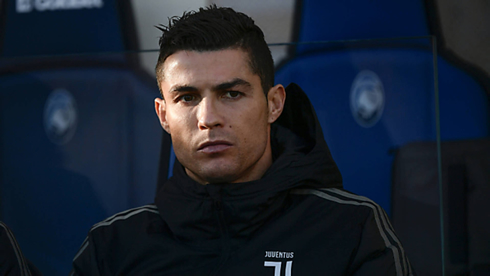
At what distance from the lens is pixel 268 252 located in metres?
1.47

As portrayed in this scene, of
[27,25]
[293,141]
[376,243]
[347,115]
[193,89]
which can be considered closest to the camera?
[376,243]

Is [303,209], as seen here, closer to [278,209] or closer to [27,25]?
[278,209]

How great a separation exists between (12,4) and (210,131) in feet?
3.47

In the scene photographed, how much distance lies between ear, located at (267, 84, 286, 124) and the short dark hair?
0.02 m

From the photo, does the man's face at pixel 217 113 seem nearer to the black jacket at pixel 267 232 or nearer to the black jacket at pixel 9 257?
the black jacket at pixel 267 232

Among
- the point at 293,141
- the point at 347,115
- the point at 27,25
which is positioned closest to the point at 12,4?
the point at 27,25

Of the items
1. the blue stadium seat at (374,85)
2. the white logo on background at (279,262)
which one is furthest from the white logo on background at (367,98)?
the white logo on background at (279,262)

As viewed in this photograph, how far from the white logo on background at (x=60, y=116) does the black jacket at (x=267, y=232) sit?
49cm

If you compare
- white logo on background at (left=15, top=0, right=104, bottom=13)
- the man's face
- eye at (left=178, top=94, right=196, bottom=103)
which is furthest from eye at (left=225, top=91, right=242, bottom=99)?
white logo on background at (left=15, top=0, right=104, bottom=13)

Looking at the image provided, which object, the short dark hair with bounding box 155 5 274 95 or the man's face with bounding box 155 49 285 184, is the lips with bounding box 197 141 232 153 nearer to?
the man's face with bounding box 155 49 285 184

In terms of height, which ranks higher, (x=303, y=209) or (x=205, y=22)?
(x=205, y=22)

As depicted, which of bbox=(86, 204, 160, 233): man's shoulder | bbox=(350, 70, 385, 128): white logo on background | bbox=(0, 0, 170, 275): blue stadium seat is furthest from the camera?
bbox=(0, 0, 170, 275): blue stadium seat

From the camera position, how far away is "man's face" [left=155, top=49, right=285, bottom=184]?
4.91 feet

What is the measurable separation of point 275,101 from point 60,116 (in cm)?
87
